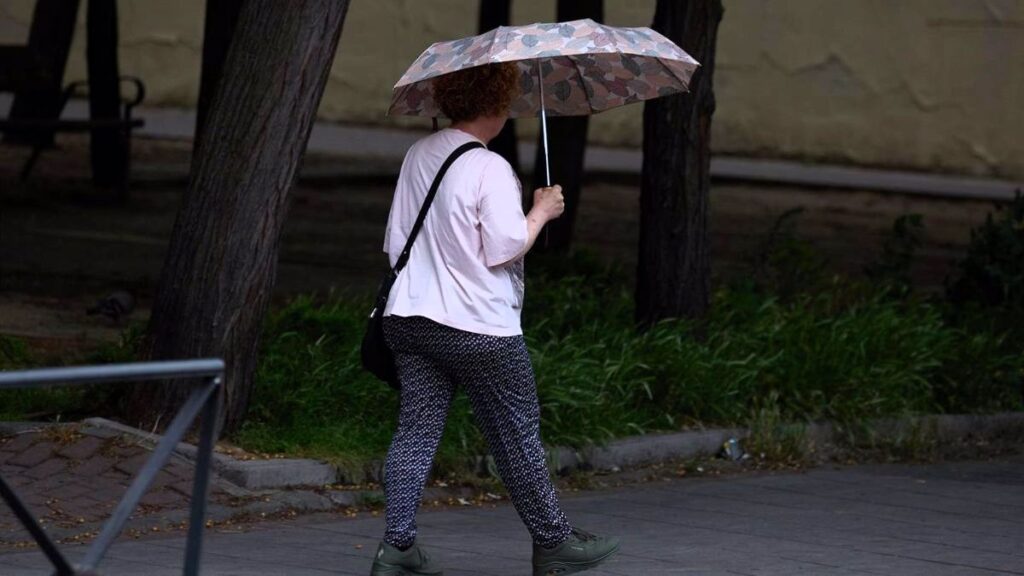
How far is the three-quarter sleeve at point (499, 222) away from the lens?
5.70 m

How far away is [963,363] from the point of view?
978 centimetres

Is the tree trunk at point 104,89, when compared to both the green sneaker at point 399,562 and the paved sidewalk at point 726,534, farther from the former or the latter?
the green sneaker at point 399,562

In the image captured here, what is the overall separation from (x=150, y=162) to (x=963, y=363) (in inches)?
504

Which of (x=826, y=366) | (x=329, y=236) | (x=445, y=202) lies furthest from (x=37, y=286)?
(x=445, y=202)

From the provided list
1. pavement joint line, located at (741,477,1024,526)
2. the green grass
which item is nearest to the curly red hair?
the green grass

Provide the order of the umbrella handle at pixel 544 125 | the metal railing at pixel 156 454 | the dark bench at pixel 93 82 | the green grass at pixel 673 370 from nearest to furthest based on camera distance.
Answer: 1. the metal railing at pixel 156 454
2. the umbrella handle at pixel 544 125
3. the green grass at pixel 673 370
4. the dark bench at pixel 93 82

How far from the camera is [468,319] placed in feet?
18.8

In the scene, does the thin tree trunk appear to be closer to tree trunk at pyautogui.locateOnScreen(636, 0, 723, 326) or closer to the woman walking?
tree trunk at pyautogui.locateOnScreen(636, 0, 723, 326)

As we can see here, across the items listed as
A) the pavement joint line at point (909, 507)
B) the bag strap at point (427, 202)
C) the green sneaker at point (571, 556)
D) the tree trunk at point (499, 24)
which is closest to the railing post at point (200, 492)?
the bag strap at point (427, 202)

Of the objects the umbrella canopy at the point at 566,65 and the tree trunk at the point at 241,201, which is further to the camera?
the tree trunk at the point at 241,201

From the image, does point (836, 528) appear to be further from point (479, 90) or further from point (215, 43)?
point (215, 43)

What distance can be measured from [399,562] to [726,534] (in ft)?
5.58

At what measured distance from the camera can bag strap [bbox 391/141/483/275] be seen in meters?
5.79

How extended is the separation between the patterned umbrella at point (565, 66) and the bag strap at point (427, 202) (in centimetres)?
27
